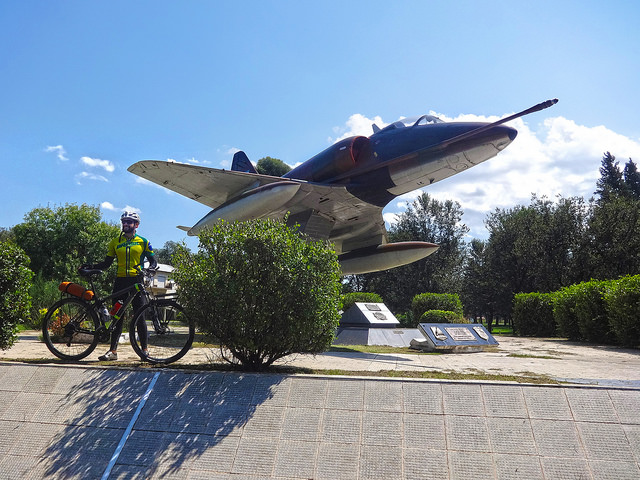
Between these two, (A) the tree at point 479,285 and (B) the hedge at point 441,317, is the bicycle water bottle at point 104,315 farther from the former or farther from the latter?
(A) the tree at point 479,285

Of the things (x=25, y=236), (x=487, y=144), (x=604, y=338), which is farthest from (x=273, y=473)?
(x=25, y=236)

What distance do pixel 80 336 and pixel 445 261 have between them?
1522 inches

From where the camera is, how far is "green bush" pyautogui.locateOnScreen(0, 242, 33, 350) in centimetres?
628

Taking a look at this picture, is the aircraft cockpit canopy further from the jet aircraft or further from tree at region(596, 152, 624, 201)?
tree at region(596, 152, 624, 201)

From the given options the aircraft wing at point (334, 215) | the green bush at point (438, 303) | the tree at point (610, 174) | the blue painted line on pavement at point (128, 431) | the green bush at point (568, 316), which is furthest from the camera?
the tree at point (610, 174)

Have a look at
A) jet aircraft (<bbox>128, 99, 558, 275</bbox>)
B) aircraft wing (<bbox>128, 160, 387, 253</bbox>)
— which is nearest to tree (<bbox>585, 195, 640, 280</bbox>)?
jet aircraft (<bbox>128, 99, 558, 275</bbox>)

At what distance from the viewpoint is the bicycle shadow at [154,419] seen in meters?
3.92

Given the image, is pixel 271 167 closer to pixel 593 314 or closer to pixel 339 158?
pixel 339 158

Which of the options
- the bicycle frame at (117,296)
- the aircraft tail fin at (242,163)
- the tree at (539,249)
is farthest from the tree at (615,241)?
the bicycle frame at (117,296)

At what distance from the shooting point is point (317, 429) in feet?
13.5

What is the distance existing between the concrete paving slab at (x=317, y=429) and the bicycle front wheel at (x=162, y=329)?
83 cm

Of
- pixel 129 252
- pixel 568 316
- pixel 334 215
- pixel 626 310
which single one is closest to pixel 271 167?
pixel 334 215

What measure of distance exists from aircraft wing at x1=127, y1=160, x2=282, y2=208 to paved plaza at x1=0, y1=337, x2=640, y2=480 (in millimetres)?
9106

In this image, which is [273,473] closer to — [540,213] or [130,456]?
[130,456]
